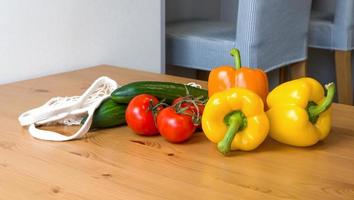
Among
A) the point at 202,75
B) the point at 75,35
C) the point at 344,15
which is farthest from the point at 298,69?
the point at 75,35

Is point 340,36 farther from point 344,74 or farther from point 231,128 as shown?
point 231,128

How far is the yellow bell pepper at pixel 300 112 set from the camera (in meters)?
0.82

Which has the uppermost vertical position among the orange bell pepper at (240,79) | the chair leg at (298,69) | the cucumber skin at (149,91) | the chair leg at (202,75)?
the orange bell pepper at (240,79)

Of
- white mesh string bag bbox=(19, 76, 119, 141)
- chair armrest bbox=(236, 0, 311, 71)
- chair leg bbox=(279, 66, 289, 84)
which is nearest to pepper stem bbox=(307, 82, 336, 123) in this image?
white mesh string bag bbox=(19, 76, 119, 141)

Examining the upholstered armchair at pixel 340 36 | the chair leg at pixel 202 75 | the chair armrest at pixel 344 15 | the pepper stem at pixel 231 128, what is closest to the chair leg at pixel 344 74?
the upholstered armchair at pixel 340 36

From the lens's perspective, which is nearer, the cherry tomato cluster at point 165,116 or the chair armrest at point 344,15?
the cherry tomato cluster at point 165,116

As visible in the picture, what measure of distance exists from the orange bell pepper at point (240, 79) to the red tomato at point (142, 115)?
111 mm

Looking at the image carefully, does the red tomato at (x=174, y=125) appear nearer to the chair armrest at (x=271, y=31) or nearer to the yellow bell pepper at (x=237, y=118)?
the yellow bell pepper at (x=237, y=118)

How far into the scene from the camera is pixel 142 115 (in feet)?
2.90

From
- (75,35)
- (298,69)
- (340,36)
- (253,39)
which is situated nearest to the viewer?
(75,35)

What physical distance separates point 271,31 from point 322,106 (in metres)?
0.97

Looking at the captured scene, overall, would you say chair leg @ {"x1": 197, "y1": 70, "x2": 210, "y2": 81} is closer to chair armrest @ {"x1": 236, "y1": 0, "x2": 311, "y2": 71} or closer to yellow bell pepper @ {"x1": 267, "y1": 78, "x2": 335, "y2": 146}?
chair armrest @ {"x1": 236, "y1": 0, "x2": 311, "y2": 71}

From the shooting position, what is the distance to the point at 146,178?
74 cm

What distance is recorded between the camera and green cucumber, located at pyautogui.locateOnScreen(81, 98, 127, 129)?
36.4 inches
